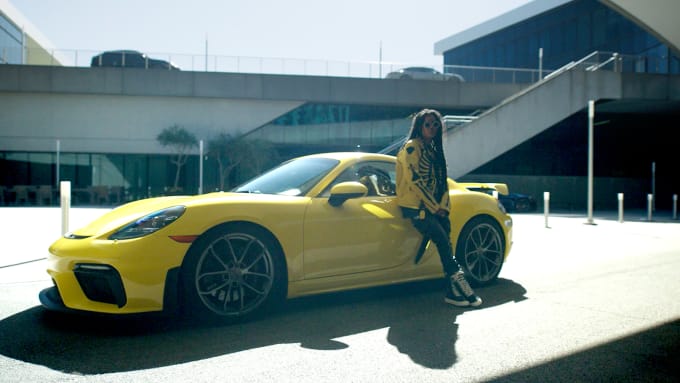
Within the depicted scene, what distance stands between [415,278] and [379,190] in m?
0.90

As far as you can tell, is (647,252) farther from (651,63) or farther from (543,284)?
(651,63)

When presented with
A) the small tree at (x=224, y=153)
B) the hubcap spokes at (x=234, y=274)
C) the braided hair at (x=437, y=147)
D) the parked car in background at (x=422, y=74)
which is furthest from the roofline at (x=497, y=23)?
the hubcap spokes at (x=234, y=274)

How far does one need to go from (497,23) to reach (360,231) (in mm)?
45619

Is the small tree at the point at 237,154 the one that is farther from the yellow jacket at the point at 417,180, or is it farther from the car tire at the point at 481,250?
the yellow jacket at the point at 417,180

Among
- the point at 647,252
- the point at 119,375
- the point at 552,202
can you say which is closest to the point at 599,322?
the point at 119,375

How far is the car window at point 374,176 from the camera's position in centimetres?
530

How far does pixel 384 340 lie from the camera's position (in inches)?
161

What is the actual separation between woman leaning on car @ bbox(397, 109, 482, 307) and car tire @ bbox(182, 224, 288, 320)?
136 centimetres

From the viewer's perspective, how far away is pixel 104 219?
4605 millimetres

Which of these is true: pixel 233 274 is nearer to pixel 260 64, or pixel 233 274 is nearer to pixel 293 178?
pixel 293 178

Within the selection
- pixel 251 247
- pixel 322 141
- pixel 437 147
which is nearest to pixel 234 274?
pixel 251 247

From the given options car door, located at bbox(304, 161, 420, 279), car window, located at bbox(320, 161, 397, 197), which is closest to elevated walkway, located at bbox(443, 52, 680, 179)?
car window, located at bbox(320, 161, 397, 197)

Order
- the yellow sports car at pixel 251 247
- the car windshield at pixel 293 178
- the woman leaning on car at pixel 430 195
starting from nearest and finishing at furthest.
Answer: the yellow sports car at pixel 251 247
the car windshield at pixel 293 178
the woman leaning on car at pixel 430 195

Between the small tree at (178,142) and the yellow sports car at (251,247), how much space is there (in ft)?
95.2
